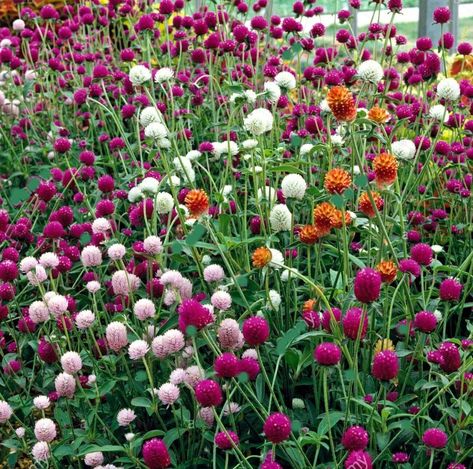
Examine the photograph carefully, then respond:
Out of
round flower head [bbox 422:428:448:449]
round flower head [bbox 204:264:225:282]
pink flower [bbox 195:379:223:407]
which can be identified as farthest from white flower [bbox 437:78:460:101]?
pink flower [bbox 195:379:223:407]

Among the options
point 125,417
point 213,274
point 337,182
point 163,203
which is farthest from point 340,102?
point 125,417

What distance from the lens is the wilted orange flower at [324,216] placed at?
1832mm

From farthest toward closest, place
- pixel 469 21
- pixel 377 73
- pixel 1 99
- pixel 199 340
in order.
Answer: pixel 469 21
pixel 1 99
pixel 377 73
pixel 199 340

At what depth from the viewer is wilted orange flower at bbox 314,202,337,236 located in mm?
1832

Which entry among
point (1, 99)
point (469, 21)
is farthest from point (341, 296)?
point (469, 21)

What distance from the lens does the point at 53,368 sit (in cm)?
238

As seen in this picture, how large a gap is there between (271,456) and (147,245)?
651 millimetres

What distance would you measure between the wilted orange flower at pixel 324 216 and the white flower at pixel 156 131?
0.66 meters

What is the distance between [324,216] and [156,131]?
0.69 m

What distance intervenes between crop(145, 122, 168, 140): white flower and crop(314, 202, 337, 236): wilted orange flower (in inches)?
26.0

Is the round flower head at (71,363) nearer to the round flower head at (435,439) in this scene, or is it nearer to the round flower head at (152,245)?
the round flower head at (152,245)

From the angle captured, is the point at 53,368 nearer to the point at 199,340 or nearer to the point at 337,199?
the point at 199,340

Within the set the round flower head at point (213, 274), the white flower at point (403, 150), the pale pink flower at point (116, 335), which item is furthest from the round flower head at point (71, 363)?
the white flower at point (403, 150)

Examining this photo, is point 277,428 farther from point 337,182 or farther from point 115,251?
Answer: point 115,251
